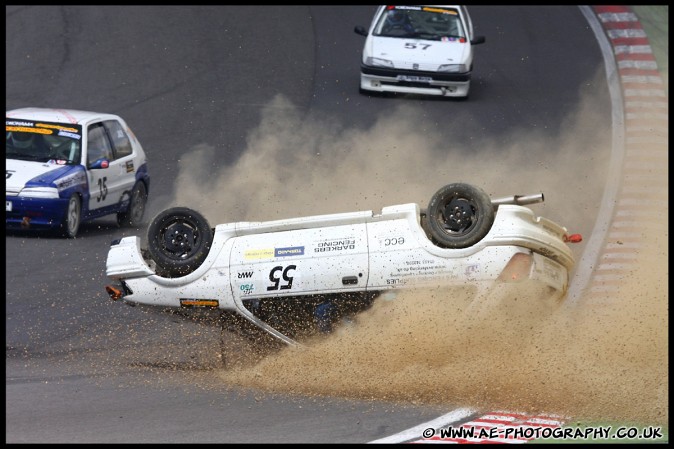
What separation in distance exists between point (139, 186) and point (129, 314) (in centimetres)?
459

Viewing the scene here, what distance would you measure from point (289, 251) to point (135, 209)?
21.9ft

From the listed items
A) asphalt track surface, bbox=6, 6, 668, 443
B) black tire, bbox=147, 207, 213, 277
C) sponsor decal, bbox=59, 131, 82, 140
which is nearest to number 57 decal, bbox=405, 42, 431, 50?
→ asphalt track surface, bbox=6, 6, 668, 443

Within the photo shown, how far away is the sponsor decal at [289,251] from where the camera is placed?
862cm

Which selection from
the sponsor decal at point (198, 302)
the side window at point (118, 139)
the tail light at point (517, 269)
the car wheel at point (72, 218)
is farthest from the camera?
the side window at point (118, 139)

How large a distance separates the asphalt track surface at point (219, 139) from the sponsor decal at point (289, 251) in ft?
3.34

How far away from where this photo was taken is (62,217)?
13.3 meters

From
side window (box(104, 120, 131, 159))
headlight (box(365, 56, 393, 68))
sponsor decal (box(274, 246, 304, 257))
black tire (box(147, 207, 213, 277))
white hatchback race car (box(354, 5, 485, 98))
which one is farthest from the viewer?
headlight (box(365, 56, 393, 68))

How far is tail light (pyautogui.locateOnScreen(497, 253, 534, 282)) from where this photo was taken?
8393 millimetres

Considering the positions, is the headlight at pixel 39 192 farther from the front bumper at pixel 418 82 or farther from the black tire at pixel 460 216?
the front bumper at pixel 418 82

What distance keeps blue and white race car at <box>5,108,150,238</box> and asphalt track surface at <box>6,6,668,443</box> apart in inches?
12.0

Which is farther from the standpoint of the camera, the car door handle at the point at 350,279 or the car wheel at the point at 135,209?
the car wheel at the point at 135,209

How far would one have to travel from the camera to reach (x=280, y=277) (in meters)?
8.62

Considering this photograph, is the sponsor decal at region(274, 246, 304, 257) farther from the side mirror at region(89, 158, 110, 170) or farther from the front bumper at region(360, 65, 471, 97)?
the front bumper at region(360, 65, 471, 97)

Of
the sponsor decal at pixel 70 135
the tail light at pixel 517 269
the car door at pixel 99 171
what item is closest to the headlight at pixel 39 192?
the car door at pixel 99 171
